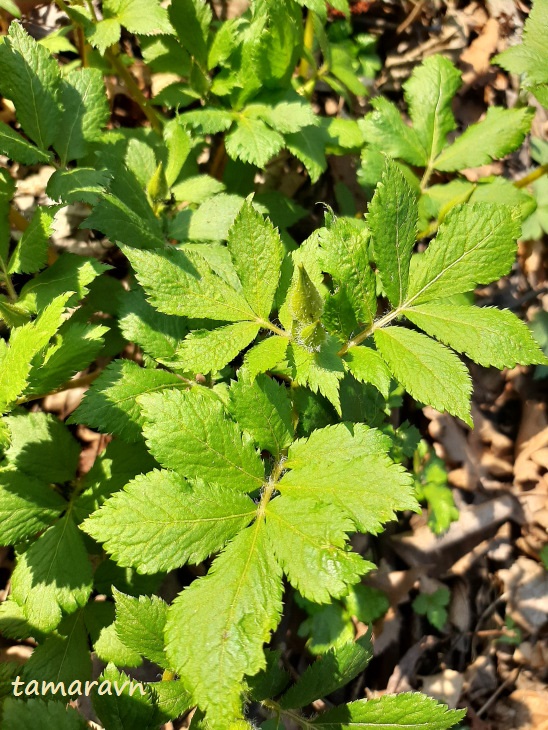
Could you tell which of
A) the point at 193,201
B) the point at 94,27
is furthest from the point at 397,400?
the point at 94,27

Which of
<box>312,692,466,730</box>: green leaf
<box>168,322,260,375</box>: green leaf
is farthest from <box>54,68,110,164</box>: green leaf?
<box>312,692,466,730</box>: green leaf

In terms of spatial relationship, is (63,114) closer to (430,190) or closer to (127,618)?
(430,190)

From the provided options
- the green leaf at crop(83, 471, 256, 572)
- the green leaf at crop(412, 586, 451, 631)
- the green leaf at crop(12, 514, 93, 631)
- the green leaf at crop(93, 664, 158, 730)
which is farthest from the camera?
the green leaf at crop(412, 586, 451, 631)

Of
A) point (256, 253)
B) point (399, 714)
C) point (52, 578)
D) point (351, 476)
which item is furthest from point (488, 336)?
point (52, 578)

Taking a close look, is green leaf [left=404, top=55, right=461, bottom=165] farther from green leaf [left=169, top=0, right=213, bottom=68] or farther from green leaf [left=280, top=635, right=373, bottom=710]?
green leaf [left=280, top=635, right=373, bottom=710]

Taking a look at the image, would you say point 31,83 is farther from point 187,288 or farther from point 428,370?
point 428,370
